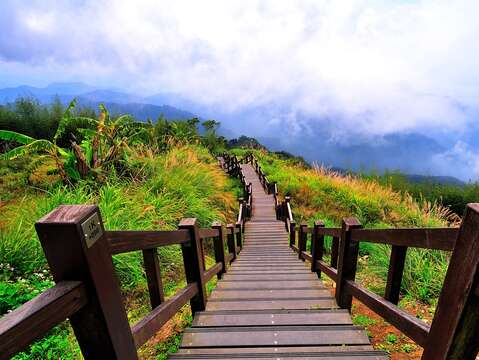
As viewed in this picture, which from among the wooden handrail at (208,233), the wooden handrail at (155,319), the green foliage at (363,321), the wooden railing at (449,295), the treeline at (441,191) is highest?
the wooden railing at (449,295)

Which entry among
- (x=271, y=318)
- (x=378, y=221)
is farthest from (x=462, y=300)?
(x=378, y=221)

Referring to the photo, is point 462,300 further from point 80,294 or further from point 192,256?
point 192,256

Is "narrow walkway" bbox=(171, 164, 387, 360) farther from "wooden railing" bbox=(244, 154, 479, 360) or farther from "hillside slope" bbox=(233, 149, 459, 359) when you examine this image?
"hillside slope" bbox=(233, 149, 459, 359)

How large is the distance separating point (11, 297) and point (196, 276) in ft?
6.40

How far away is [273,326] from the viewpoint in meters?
2.67

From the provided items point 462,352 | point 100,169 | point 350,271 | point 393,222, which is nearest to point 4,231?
point 100,169

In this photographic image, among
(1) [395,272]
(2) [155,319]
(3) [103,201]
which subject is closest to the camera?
(2) [155,319]

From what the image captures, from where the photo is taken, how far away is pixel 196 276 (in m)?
2.96

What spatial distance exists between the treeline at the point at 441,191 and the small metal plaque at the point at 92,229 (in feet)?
63.1

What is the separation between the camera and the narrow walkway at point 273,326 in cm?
224

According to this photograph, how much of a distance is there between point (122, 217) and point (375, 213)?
10324 mm

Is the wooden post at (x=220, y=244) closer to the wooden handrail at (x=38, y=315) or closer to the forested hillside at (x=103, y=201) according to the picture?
the forested hillside at (x=103, y=201)

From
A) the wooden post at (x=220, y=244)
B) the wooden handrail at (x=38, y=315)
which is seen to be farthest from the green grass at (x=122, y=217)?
the wooden handrail at (x=38, y=315)

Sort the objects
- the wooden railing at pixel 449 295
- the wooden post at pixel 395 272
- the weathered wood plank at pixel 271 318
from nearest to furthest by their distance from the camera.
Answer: the wooden railing at pixel 449 295 < the wooden post at pixel 395 272 < the weathered wood plank at pixel 271 318
